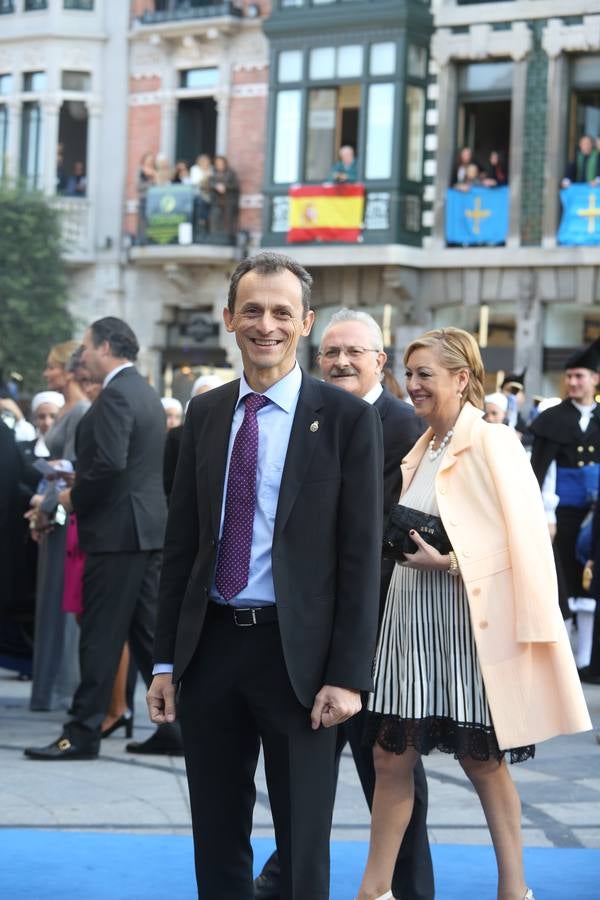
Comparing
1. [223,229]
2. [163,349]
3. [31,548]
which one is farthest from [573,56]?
[31,548]

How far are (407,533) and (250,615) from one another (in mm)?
1211

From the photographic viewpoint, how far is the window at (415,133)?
2883 centimetres

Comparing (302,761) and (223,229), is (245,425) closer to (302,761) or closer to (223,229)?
(302,761)

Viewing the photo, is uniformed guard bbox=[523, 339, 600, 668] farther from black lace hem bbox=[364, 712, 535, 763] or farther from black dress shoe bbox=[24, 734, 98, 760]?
black lace hem bbox=[364, 712, 535, 763]

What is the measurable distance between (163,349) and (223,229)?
2455 mm

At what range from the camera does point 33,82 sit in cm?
3303

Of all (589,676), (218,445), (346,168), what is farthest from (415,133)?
(218,445)

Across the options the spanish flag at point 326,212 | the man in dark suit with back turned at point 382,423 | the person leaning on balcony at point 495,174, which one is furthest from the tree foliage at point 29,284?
the man in dark suit with back turned at point 382,423

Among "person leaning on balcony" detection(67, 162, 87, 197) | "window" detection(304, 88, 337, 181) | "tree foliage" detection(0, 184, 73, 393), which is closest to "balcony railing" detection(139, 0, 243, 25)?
"window" detection(304, 88, 337, 181)

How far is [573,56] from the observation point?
27.6 m

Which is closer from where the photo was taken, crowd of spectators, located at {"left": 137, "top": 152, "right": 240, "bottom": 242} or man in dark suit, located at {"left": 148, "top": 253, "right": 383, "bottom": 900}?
man in dark suit, located at {"left": 148, "top": 253, "right": 383, "bottom": 900}

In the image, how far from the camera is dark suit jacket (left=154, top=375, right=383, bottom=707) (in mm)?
4633

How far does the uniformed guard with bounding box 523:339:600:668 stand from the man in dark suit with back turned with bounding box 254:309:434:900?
223 inches

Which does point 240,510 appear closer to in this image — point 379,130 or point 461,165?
point 461,165
